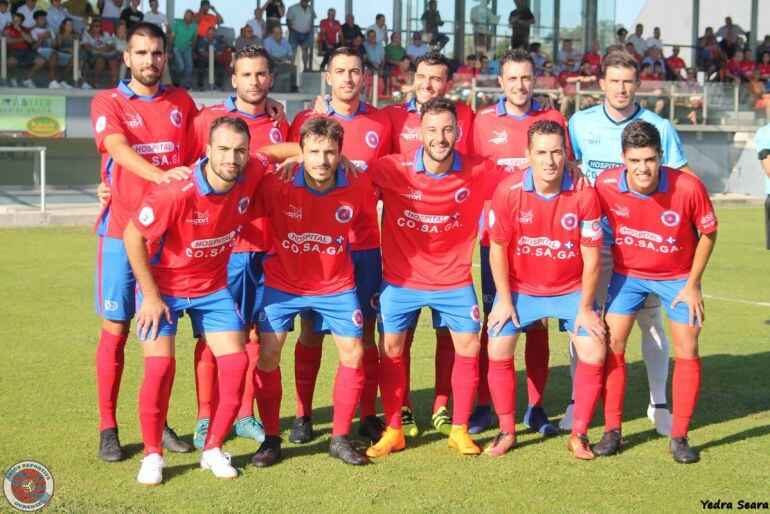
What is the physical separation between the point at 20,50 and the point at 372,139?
15.0 m

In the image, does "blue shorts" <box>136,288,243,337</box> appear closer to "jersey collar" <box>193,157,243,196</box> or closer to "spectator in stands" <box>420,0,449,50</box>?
"jersey collar" <box>193,157,243,196</box>

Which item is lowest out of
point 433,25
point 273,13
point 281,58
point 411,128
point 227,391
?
point 227,391

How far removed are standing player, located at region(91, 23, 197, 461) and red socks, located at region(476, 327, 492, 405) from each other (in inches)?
72.2

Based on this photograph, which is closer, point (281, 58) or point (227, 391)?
point (227, 391)

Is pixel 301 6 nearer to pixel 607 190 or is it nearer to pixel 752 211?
pixel 752 211

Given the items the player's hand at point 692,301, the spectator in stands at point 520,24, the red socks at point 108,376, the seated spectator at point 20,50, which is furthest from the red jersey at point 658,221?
the spectator in stands at point 520,24

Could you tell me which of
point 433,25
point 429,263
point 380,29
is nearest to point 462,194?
point 429,263

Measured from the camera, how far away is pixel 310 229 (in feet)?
17.5

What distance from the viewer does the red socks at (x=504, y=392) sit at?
5.46m

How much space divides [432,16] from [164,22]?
7.75 metres

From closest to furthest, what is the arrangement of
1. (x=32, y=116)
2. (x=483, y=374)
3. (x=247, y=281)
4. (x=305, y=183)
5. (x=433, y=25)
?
1. (x=305, y=183)
2. (x=247, y=281)
3. (x=483, y=374)
4. (x=32, y=116)
5. (x=433, y=25)

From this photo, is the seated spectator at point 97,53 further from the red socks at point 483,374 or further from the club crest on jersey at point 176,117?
the red socks at point 483,374

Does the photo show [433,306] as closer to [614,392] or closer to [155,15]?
[614,392]

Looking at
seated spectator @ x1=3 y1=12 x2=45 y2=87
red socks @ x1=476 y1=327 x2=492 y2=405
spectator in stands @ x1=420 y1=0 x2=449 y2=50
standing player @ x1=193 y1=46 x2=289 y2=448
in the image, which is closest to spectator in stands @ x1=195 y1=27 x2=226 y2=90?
seated spectator @ x1=3 y1=12 x2=45 y2=87
